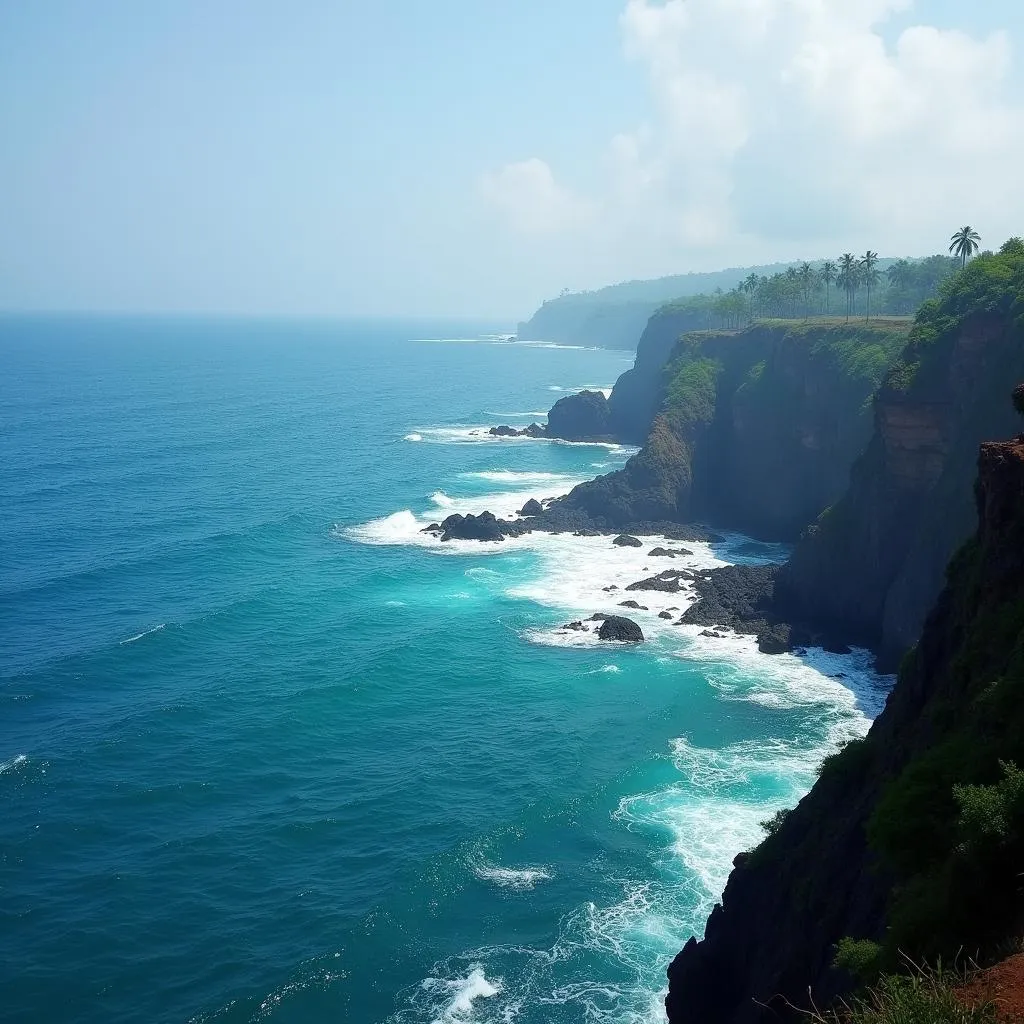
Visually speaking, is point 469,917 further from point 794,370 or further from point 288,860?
point 794,370

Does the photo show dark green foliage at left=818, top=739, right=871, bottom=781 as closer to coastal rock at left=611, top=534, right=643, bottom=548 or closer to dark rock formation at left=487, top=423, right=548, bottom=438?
coastal rock at left=611, top=534, right=643, bottom=548

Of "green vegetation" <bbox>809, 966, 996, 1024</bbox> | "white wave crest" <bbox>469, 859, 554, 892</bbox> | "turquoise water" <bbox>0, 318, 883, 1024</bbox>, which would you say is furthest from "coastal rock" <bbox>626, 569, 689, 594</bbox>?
"green vegetation" <bbox>809, 966, 996, 1024</bbox>

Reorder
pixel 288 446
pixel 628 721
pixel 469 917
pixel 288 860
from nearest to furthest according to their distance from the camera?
pixel 469 917
pixel 288 860
pixel 628 721
pixel 288 446

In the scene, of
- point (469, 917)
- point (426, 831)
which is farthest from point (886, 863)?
point (426, 831)

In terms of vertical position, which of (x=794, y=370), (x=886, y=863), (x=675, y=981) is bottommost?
(x=675, y=981)

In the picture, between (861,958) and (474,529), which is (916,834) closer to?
(861,958)

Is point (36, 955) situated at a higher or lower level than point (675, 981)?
lower
